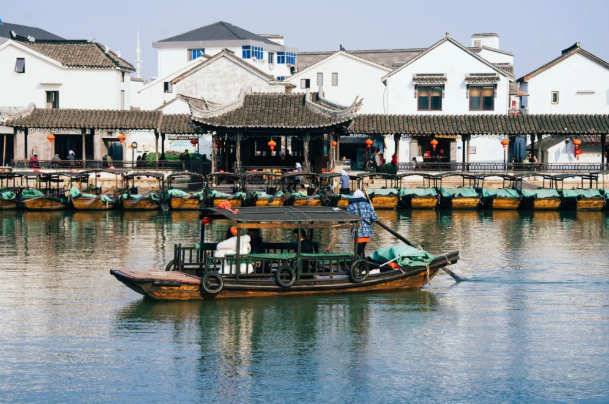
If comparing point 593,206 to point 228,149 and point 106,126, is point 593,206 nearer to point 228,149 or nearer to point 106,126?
point 228,149

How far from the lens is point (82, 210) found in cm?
3466

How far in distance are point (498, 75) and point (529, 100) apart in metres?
3.65

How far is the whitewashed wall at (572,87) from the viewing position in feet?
166

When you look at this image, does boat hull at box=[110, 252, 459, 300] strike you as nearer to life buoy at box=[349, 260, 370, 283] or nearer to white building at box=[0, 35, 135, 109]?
life buoy at box=[349, 260, 370, 283]

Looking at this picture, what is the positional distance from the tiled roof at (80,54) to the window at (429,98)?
1861cm

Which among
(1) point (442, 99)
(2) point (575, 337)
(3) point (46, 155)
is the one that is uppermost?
(1) point (442, 99)

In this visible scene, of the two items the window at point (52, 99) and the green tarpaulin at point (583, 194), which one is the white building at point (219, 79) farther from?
the green tarpaulin at point (583, 194)

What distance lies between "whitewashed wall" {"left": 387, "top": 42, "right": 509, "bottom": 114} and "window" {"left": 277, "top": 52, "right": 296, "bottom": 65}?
26520 mm

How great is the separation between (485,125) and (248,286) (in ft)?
100

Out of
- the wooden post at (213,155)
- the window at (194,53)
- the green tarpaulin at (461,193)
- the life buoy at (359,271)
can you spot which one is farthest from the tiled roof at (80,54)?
the life buoy at (359,271)

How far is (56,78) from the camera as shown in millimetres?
52656

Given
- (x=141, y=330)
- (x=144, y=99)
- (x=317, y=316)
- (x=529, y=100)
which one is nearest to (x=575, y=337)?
(x=317, y=316)

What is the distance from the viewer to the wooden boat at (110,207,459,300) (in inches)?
611

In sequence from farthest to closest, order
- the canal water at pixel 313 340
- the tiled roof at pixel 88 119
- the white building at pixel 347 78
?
the white building at pixel 347 78, the tiled roof at pixel 88 119, the canal water at pixel 313 340
